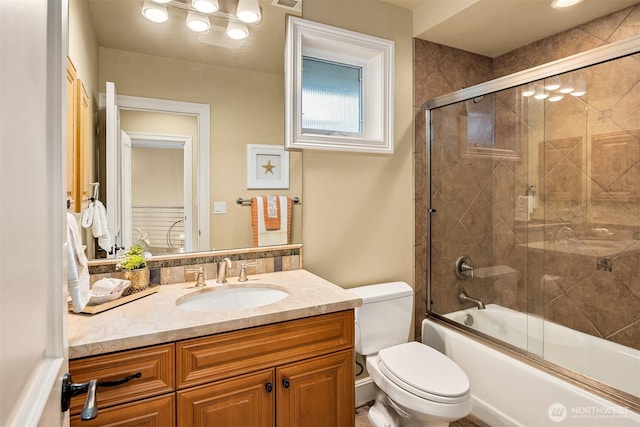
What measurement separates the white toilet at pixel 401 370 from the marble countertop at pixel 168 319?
1.56 ft

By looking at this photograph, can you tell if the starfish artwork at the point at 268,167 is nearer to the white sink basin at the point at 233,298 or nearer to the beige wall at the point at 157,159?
the beige wall at the point at 157,159

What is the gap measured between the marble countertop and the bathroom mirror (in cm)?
42

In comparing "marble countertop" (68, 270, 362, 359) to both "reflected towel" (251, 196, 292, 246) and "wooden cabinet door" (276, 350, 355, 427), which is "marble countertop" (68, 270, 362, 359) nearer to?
"wooden cabinet door" (276, 350, 355, 427)

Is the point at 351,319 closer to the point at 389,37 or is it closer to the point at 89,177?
the point at 89,177

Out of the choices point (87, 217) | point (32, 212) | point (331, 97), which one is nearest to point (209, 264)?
point (87, 217)

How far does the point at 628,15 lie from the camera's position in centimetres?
190

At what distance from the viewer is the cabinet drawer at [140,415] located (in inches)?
41.8

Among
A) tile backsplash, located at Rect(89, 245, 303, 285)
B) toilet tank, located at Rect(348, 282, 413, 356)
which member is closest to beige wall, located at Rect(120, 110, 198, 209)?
tile backsplash, located at Rect(89, 245, 303, 285)

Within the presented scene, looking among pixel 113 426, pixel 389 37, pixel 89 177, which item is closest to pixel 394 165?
pixel 389 37

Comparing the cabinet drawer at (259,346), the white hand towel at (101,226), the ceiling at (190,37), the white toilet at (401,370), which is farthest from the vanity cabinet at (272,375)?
the ceiling at (190,37)

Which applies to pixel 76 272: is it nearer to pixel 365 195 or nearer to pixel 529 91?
pixel 365 195

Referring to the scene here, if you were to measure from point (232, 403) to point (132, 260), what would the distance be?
745 mm

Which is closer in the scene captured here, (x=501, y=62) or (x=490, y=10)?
(x=490, y=10)

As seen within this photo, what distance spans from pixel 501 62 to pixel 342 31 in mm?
Result: 1358
